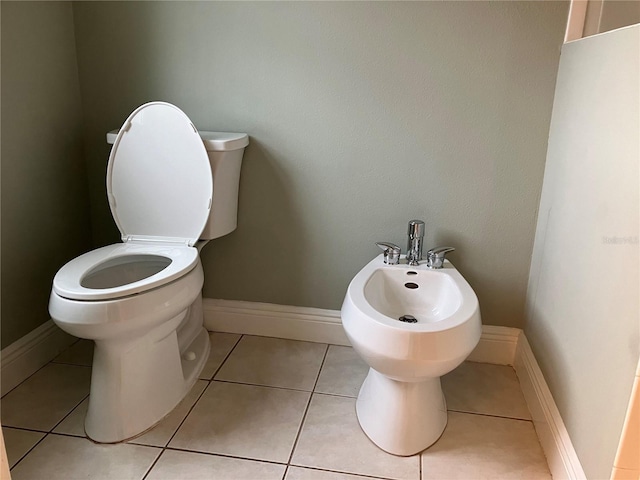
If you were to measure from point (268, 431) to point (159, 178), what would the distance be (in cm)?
89

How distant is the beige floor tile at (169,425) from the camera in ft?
5.09

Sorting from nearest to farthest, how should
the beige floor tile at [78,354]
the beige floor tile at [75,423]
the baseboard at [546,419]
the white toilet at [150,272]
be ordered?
the baseboard at [546,419], the white toilet at [150,272], the beige floor tile at [75,423], the beige floor tile at [78,354]

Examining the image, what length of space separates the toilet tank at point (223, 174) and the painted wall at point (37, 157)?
22cm

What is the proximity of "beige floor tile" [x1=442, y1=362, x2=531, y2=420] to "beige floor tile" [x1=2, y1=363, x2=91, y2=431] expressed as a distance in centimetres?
121

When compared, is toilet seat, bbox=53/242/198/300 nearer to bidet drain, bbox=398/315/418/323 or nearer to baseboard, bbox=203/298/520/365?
baseboard, bbox=203/298/520/365

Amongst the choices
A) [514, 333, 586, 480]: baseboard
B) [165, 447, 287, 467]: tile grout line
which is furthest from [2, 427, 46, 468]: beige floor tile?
[514, 333, 586, 480]: baseboard

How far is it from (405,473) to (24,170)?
1501 millimetres

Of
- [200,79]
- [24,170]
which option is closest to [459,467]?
[200,79]

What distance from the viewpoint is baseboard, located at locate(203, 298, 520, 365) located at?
1982 mm

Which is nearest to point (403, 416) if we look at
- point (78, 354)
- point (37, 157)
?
point (78, 354)

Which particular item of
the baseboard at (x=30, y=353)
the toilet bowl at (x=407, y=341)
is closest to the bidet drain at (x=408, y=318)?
the toilet bowl at (x=407, y=341)

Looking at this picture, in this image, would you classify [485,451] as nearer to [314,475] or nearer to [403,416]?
[403,416]

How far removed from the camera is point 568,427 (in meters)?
1.38

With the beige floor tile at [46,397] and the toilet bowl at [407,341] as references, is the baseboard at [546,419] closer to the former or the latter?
the toilet bowl at [407,341]
